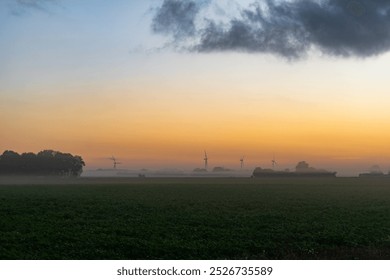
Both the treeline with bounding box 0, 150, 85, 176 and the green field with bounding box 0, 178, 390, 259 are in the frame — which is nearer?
the green field with bounding box 0, 178, 390, 259

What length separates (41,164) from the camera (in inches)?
6368

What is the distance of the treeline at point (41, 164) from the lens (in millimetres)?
156875

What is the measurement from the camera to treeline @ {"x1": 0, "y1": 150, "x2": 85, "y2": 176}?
15688cm

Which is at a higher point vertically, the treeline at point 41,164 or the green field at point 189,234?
the treeline at point 41,164

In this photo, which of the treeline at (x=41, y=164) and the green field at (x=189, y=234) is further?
the treeline at (x=41, y=164)

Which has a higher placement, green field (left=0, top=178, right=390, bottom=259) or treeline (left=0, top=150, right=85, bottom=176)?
treeline (left=0, top=150, right=85, bottom=176)

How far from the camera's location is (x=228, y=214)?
4038 centimetres

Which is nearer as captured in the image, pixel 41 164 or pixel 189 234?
pixel 189 234

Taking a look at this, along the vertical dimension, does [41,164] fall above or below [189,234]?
above

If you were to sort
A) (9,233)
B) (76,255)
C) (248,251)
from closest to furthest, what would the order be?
1. (76,255)
2. (248,251)
3. (9,233)
